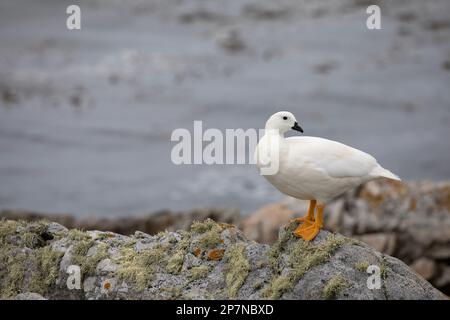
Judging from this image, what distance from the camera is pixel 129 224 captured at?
65.1 ft

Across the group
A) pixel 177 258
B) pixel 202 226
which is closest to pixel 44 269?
pixel 177 258

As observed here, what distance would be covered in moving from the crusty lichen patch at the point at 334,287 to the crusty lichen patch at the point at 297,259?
1.25ft

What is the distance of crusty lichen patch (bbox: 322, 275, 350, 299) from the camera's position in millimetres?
7715

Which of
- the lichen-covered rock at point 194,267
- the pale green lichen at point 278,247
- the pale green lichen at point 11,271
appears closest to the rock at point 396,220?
the pale green lichen at point 278,247

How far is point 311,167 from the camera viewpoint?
341 inches

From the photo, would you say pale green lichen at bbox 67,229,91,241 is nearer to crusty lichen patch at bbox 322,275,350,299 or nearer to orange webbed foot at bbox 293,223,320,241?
orange webbed foot at bbox 293,223,320,241

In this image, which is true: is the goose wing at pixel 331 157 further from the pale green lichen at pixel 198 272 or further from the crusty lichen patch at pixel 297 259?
the pale green lichen at pixel 198 272

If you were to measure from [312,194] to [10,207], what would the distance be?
53.3 ft

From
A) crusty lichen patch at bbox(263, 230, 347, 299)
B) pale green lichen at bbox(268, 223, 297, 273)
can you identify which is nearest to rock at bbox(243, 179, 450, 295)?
pale green lichen at bbox(268, 223, 297, 273)

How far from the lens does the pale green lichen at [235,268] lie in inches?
317

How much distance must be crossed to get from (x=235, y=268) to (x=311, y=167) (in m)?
1.57

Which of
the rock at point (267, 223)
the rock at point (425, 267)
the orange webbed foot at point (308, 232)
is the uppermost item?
the orange webbed foot at point (308, 232)

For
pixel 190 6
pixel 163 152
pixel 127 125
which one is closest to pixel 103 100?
pixel 127 125
